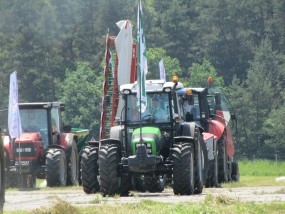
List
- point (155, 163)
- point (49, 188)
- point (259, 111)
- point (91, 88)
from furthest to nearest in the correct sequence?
point (259, 111) → point (91, 88) → point (49, 188) → point (155, 163)

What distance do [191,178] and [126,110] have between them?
7.24ft

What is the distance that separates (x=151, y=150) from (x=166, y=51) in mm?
89797

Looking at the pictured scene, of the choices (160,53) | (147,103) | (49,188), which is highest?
(160,53)

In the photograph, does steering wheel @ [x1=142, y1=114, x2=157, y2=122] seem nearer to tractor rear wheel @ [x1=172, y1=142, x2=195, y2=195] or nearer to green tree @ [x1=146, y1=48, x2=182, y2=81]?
tractor rear wheel @ [x1=172, y1=142, x2=195, y2=195]

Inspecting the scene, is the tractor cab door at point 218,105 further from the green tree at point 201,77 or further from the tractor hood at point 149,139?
the green tree at point 201,77

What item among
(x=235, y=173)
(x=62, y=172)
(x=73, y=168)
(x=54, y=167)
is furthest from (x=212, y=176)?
(x=235, y=173)

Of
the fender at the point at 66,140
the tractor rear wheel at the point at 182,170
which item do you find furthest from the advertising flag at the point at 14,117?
the tractor rear wheel at the point at 182,170

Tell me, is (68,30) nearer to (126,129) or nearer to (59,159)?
(59,159)

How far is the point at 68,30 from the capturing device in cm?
10906

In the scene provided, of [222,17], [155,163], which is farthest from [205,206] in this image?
[222,17]

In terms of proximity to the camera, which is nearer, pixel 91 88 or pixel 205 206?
pixel 205 206

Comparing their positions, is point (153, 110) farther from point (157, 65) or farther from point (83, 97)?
point (157, 65)

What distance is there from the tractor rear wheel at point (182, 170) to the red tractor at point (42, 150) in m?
8.11

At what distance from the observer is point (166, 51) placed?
373 ft
